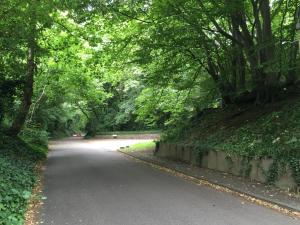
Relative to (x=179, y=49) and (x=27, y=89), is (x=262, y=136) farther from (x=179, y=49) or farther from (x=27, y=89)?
(x=27, y=89)

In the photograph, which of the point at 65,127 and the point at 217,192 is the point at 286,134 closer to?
the point at 217,192

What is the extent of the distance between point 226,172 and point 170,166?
139 inches

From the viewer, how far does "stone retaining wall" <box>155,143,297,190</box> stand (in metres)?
10.8

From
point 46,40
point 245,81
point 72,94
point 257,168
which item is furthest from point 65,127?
point 257,168

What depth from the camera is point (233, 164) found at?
13.7 m

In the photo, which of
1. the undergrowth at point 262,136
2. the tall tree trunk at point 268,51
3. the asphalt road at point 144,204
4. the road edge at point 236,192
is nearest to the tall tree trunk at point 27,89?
the road edge at point 236,192

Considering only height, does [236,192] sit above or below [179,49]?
below

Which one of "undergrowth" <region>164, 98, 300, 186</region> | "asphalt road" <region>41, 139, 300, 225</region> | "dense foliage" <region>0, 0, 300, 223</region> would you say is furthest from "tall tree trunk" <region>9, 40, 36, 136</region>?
"asphalt road" <region>41, 139, 300, 225</region>

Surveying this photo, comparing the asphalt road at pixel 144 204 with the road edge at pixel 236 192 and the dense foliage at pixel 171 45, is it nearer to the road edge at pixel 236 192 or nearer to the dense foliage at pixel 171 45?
the road edge at pixel 236 192

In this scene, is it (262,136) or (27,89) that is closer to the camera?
(262,136)

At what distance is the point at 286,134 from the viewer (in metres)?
12.4

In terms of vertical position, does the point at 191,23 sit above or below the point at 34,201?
above

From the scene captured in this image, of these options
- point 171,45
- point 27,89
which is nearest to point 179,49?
point 171,45

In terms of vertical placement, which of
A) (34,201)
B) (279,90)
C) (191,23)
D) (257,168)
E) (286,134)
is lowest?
(34,201)
